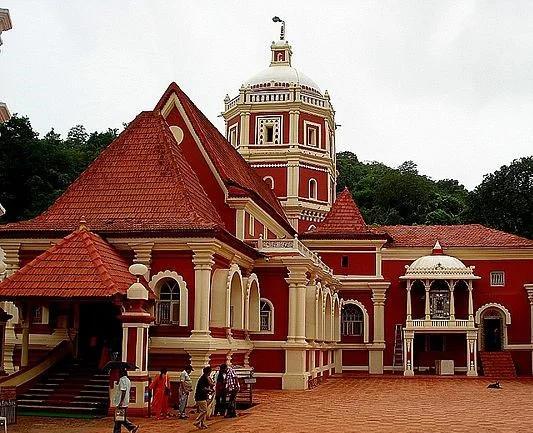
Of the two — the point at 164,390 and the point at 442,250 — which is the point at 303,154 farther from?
the point at 164,390

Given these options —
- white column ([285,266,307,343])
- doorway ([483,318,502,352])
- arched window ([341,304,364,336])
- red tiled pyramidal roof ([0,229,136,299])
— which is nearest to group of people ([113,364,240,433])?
red tiled pyramidal roof ([0,229,136,299])

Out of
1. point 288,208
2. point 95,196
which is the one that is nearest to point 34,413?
point 95,196

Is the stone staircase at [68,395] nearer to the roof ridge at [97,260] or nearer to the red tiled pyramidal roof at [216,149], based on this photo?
the roof ridge at [97,260]

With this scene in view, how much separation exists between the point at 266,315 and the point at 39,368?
8.40 metres

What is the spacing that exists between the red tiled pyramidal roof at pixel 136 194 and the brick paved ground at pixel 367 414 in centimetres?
495

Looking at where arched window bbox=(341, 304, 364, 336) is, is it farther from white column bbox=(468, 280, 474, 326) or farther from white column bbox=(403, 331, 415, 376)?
white column bbox=(468, 280, 474, 326)

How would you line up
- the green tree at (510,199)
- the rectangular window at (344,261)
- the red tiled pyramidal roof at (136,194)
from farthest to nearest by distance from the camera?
the green tree at (510,199) < the rectangular window at (344,261) < the red tiled pyramidal roof at (136,194)

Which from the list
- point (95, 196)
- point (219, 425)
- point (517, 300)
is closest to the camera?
point (219, 425)

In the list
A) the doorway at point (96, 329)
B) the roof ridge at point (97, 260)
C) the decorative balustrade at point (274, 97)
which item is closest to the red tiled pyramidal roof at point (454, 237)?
the decorative balustrade at point (274, 97)

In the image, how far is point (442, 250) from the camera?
37.5 m

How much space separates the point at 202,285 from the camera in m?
20.3

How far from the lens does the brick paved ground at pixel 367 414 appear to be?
15898 millimetres

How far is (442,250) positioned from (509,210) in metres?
16.3

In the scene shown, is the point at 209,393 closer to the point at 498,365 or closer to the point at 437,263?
the point at 437,263
